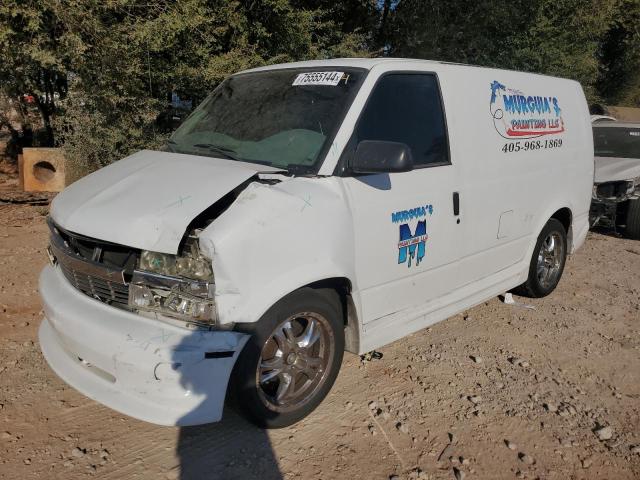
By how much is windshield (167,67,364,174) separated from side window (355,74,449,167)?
18cm

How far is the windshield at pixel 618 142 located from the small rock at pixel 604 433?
22.0ft

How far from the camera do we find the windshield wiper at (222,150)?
Answer: 3.45 meters

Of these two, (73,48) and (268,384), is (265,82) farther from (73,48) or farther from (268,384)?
(73,48)

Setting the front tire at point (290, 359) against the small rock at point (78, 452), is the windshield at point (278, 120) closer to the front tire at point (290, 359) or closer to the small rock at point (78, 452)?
the front tire at point (290, 359)

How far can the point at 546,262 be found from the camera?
5379mm

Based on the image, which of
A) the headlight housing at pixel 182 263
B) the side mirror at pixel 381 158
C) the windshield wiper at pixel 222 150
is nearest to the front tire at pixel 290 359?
the headlight housing at pixel 182 263

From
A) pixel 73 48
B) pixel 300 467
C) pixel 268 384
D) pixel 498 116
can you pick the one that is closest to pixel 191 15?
pixel 73 48

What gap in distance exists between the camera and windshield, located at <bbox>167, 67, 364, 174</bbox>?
330cm

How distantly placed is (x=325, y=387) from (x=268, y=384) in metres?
0.37

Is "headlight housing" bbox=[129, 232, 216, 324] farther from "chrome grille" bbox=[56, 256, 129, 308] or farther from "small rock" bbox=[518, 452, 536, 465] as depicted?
"small rock" bbox=[518, 452, 536, 465]

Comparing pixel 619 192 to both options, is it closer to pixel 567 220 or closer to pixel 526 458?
pixel 567 220

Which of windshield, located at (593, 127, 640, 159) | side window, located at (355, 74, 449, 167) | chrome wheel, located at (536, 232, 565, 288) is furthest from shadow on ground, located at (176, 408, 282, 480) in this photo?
windshield, located at (593, 127, 640, 159)

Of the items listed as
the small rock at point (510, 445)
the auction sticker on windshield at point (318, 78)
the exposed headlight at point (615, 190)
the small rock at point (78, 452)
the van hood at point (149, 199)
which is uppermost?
the auction sticker on windshield at point (318, 78)

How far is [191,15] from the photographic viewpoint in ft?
26.1
